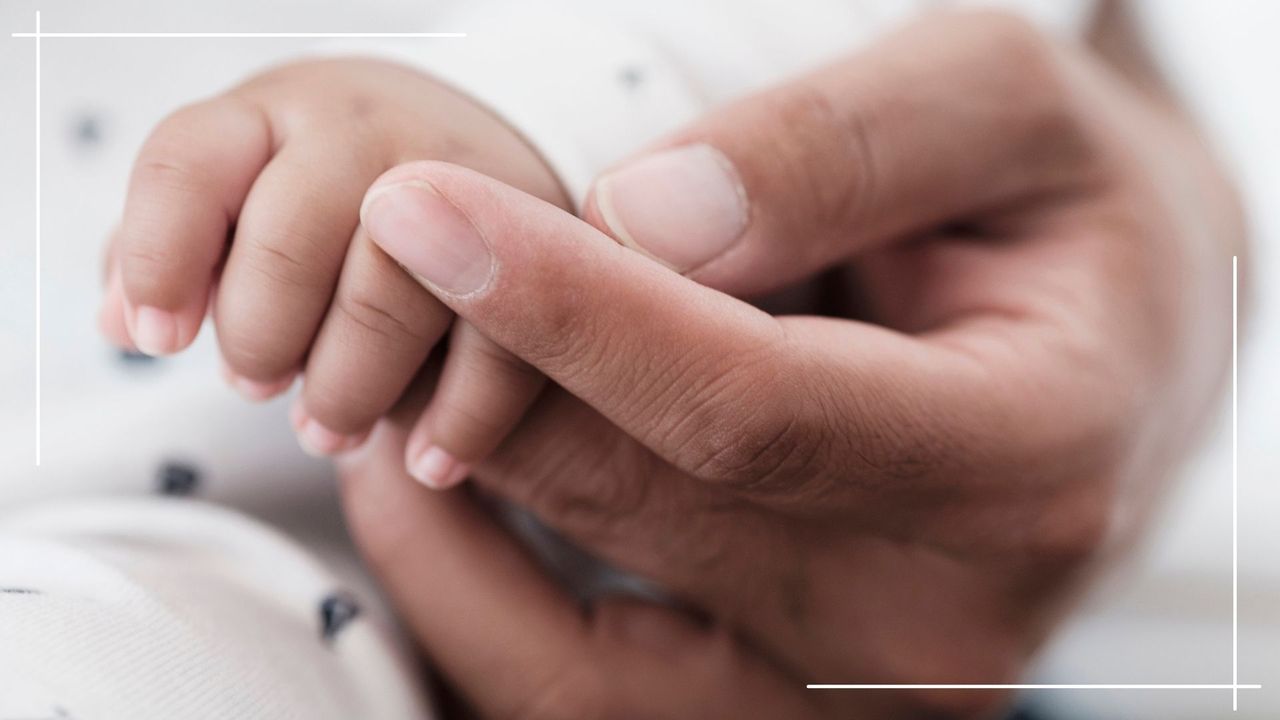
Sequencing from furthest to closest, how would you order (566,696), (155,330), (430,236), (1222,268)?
(1222,268)
(566,696)
(155,330)
(430,236)

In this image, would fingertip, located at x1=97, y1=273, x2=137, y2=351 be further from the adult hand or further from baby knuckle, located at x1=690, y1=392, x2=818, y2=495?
baby knuckle, located at x1=690, y1=392, x2=818, y2=495

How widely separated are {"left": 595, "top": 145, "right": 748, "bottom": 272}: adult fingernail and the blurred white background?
1.23ft

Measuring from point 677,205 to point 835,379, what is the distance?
10 centimetres

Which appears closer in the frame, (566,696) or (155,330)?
(155,330)

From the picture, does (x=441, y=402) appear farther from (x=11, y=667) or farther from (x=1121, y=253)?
(x=1121, y=253)

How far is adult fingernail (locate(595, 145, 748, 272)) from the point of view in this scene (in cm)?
41

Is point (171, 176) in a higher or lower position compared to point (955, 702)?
higher

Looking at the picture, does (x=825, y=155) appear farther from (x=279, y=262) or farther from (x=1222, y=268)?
(x=1222, y=268)

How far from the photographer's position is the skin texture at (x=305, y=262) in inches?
15.1

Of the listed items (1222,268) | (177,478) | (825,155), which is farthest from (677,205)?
(1222,268)

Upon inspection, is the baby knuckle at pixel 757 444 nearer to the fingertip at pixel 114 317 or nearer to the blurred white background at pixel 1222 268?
the fingertip at pixel 114 317

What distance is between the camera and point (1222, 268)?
748mm

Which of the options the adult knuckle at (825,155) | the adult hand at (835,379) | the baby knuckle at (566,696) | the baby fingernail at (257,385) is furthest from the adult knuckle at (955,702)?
the baby fingernail at (257,385)

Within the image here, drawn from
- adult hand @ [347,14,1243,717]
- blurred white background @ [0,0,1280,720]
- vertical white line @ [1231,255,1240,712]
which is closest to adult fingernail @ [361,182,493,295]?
adult hand @ [347,14,1243,717]
